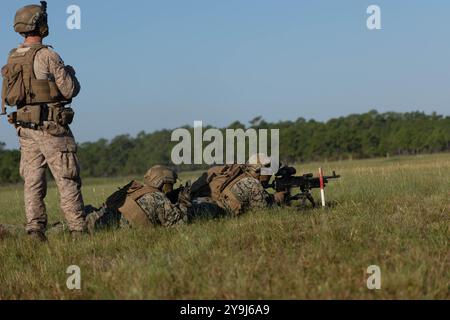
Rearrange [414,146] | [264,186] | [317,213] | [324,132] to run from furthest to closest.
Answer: [324,132]
[414,146]
[264,186]
[317,213]

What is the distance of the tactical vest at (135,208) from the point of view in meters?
7.20

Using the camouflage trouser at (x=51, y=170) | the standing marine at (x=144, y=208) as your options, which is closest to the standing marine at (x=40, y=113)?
the camouflage trouser at (x=51, y=170)

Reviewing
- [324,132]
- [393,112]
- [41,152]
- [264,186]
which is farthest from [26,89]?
[393,112]

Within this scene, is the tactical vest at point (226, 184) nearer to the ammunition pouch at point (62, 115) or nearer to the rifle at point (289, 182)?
the rifle at point (289, 182)

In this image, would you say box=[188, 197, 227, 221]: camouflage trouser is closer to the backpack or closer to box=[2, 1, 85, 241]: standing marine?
the backpack

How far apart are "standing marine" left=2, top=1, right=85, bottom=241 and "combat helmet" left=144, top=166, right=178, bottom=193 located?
39.1 inches

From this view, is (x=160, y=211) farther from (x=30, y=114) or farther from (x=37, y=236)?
(x=30, y=114)

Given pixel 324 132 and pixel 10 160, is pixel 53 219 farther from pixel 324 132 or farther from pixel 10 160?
pixel 324 132

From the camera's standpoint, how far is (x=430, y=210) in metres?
6.90

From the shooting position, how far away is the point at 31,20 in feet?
22.6

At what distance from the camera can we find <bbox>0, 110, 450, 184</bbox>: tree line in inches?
3435

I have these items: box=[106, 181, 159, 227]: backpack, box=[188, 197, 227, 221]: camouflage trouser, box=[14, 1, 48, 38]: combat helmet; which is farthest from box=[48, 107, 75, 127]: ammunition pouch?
box=[188, 197, 227, 221]: camouflage trouser
